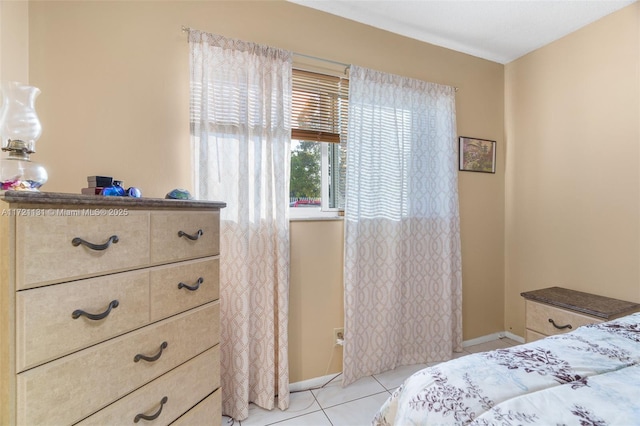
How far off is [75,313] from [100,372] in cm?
21

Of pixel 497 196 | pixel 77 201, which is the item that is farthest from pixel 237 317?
pixel 497 196

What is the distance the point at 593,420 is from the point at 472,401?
23 centimetres

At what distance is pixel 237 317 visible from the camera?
1589mm

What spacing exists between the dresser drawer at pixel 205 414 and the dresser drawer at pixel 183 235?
0.61 m

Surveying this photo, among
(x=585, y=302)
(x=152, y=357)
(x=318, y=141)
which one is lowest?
(x=585, y=302)

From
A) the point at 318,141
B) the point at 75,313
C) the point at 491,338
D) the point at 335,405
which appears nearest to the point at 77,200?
the point at 75,313

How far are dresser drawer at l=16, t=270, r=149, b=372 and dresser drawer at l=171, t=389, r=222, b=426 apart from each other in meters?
0.46

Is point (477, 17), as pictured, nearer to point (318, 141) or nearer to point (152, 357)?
point (318, 141)

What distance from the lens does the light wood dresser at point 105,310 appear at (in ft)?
2.16

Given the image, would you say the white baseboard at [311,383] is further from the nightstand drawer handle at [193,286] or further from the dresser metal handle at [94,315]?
the dresser metal handle at [94,315]

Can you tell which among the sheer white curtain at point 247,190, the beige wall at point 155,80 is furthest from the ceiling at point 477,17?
the sheer white curtain at point 247,190

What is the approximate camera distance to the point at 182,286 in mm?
1036

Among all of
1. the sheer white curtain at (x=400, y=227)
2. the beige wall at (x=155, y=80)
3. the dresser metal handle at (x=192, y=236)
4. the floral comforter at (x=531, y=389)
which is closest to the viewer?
the floral comforter at (x=531, y=389)

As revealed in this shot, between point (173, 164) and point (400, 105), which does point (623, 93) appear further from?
point (173, 164)
